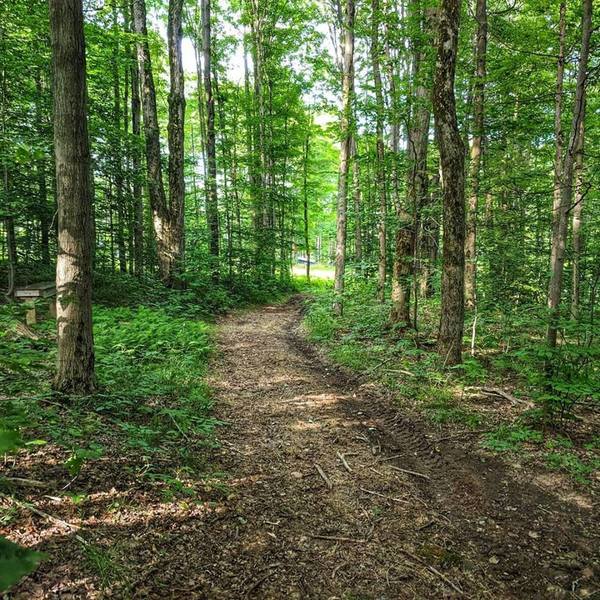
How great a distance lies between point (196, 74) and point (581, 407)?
90.4ft

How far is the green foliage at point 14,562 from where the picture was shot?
800 millimetres

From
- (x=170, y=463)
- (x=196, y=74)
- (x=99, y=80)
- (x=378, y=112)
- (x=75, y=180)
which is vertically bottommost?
(x=170, y=463)

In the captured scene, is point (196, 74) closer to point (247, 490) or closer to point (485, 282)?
point (485, 282)

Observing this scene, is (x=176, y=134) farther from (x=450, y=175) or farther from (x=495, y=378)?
(x=495, y=378)

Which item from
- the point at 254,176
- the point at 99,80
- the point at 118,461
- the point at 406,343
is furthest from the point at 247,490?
the point at 254,176

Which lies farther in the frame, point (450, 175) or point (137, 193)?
point (137, 193)

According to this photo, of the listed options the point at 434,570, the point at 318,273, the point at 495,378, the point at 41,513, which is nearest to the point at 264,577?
the point at 434,570

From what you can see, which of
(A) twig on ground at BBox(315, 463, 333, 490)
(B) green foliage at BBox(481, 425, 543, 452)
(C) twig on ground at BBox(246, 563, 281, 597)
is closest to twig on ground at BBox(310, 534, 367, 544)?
(C) twig on ground at BBox(246, 563, 281, 597)

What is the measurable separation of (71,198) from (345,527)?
4445 millimetres

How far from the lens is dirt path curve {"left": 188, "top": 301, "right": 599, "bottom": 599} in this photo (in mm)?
3006

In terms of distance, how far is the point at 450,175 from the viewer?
6883 mm

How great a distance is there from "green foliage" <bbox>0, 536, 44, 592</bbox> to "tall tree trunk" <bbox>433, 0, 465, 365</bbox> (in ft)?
22.6

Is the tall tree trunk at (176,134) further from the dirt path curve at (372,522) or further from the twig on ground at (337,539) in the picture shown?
the twig on ground at (337,539)

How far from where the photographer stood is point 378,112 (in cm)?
940
